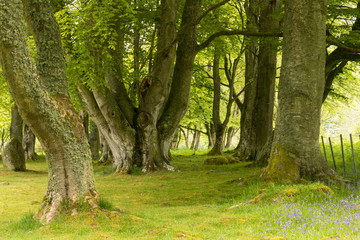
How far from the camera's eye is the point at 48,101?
607 centimetres

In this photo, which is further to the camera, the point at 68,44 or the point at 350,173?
the point at 68,44

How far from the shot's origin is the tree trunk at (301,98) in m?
8.62

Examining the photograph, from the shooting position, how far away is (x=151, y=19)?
1686 cm

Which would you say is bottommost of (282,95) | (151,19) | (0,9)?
(282,95)

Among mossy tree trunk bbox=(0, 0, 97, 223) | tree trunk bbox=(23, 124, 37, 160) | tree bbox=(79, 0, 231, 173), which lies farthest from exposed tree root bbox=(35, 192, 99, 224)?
tree trunk bbox=(23, 124, 37, 160)

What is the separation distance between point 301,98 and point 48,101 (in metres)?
5.83

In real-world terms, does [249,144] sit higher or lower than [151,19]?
lower

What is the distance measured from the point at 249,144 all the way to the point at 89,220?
11.8 meters

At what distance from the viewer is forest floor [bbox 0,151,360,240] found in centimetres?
527

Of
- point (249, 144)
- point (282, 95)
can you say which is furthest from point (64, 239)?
point (249, 144)

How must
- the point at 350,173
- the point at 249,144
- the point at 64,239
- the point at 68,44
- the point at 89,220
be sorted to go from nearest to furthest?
the point at 64,239
the point at 89,220
the point at 350,173
the point at 68,44
the point at 249,144

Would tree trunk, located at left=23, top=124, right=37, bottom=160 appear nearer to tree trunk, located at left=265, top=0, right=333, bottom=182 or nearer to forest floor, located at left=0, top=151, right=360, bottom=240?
forest floor, located at left=0, top=151, right=360, bottom=240

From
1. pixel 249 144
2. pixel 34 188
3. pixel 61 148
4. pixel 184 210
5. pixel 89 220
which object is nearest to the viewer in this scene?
pixel 89 220

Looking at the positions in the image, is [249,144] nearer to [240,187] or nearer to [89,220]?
[240,187]
